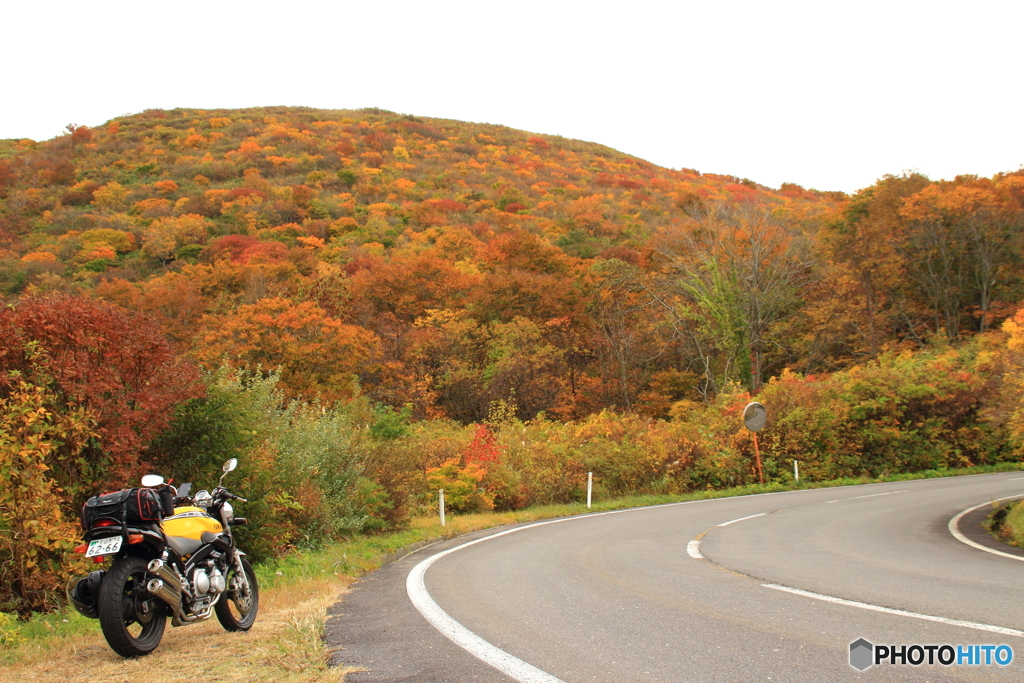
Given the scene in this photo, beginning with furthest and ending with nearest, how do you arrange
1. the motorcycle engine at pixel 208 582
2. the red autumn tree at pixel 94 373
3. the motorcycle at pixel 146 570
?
the red autumn tree at pixel 94 373 → the motorcycle engine at pixel 208 582 → the motorcycle at pixel 146 570

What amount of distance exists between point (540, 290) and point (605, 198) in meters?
38.6

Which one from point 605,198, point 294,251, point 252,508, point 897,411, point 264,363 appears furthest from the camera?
point 605,198

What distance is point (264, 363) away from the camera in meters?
37.7

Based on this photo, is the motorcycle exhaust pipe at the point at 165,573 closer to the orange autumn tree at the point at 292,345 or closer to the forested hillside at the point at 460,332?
the forested hillside at the point at 460,332

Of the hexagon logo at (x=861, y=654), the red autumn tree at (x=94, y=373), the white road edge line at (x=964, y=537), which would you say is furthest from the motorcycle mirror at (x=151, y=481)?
the white road edge line at (x=964, y=537)

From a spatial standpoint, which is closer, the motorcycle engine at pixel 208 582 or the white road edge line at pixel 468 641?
the white road edge line at pixel 468 641

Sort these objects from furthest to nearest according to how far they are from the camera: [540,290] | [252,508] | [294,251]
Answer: [294,251] < [540,290] < [252,508]

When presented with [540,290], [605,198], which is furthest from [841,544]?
[605,198]

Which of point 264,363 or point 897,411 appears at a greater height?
point 264,363

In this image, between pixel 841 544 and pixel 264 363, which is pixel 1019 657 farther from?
pixel 264 363

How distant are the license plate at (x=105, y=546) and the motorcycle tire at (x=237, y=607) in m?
1.09

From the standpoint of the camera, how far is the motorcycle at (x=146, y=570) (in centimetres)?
543

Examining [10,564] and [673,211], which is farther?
[673,211]

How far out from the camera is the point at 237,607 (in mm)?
6621
